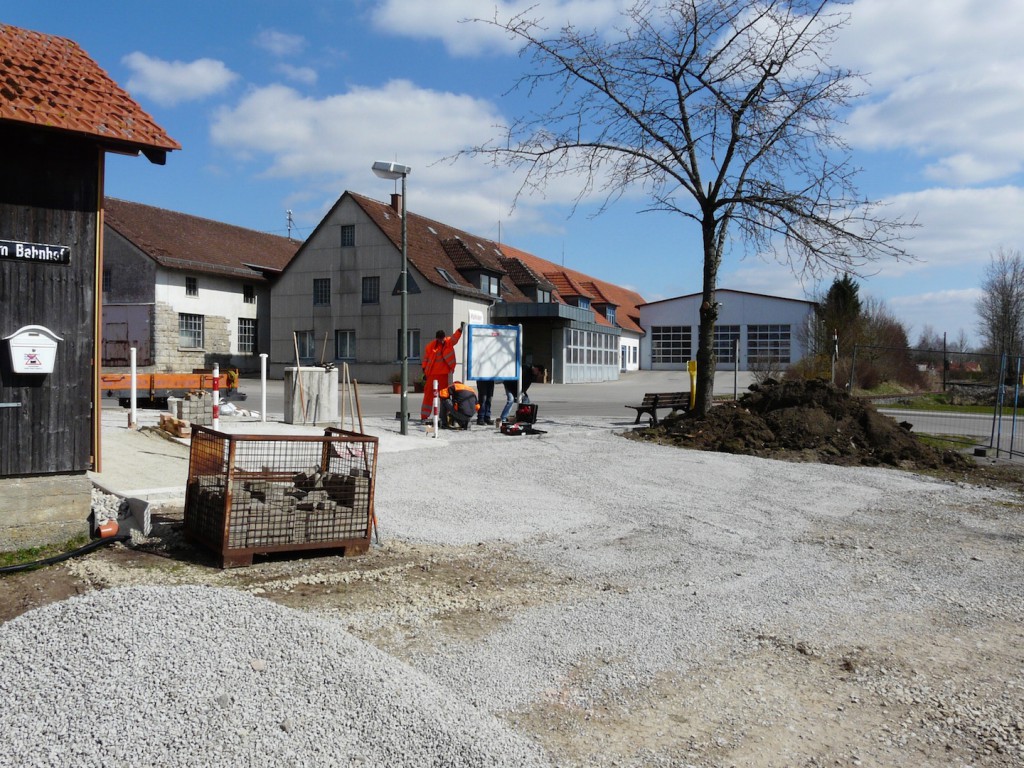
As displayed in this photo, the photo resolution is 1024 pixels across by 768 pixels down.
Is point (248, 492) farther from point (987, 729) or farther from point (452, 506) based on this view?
point (987, 729)

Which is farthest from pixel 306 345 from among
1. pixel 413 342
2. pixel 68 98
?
pixel 68 98

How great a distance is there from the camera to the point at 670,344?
64.3 meters

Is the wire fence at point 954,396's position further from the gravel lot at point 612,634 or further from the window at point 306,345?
the window at point 306,345

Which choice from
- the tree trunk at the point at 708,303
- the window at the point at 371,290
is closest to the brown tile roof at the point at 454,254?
the window at the point at 371,290

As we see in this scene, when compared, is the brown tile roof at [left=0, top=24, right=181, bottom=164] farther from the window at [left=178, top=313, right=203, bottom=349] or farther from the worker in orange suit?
the window at [left=178, top=313, right=203, bottom=349]

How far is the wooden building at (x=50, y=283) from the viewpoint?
20.8 feet

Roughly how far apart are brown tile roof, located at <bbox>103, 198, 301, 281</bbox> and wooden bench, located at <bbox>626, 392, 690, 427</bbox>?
26.3m

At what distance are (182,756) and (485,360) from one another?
1496 cm

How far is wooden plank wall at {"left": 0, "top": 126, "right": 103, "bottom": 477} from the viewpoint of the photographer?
251 inches

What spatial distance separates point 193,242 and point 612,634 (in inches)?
1602

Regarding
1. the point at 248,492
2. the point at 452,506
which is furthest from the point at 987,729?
the point at 452,506

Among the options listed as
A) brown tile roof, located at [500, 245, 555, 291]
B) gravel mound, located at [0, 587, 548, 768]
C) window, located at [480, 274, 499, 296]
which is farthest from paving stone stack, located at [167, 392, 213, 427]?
brown tile roof, located at [500, 245, 555, 291]

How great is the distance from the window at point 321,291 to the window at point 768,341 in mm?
30770

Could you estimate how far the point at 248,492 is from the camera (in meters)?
6.47
